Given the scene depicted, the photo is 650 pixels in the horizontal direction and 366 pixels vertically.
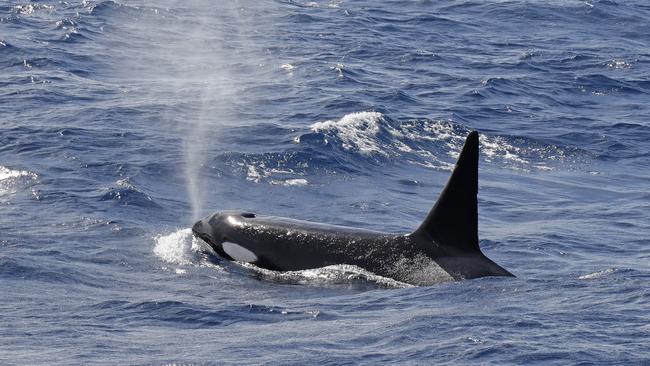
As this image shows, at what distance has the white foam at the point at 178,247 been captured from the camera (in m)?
17.3

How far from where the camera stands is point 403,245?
15680 mm

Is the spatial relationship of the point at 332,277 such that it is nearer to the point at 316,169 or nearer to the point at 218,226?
the point at 218,226

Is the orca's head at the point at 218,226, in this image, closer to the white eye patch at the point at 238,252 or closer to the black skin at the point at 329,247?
the black skin at the point at 329,247

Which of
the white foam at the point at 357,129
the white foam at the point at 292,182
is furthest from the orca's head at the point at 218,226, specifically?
the white foam at the point at 357,129

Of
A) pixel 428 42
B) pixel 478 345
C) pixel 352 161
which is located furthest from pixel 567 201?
pixel 428 42

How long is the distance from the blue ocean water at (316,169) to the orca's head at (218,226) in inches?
9.9

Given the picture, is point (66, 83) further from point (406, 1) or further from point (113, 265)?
point (406, 1)

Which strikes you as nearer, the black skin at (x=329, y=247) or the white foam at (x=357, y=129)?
the black skin at (x=329, y=247)

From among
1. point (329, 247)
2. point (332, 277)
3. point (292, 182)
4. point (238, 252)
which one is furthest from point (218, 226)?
point (292, 182)

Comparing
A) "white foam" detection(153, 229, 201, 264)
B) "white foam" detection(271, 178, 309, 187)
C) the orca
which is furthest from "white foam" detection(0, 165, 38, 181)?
the orca

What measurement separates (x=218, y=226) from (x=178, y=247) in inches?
24.2

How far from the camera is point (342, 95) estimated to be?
29.0 m

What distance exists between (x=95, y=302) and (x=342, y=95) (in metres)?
15.0

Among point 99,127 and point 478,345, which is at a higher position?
point 478,345
